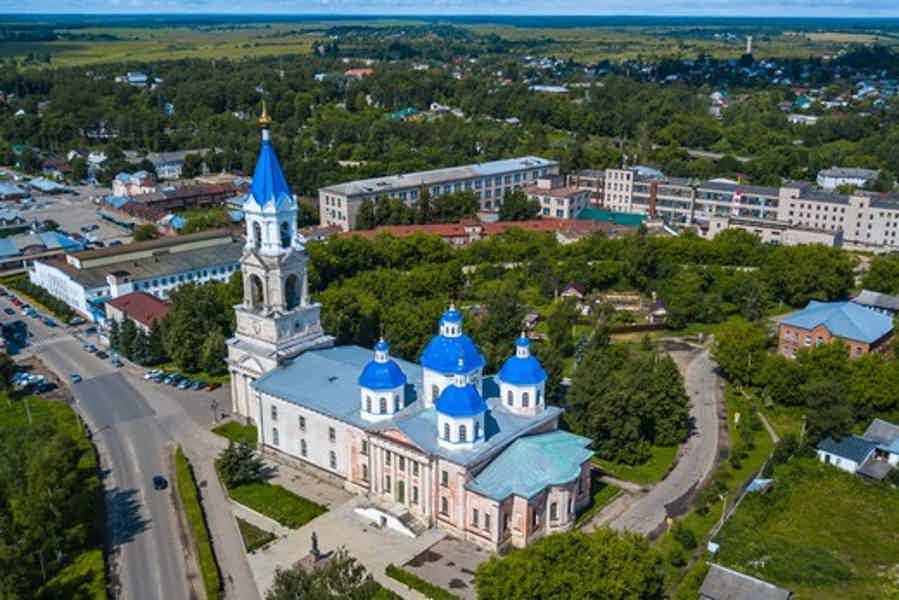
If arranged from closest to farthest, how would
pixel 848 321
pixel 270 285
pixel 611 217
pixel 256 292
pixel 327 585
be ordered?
pixel 327 585, pixel 270 285, pixel 256 292, pixel 848 321, pixel 611 217

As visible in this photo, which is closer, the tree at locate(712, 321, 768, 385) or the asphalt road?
the asphalt road

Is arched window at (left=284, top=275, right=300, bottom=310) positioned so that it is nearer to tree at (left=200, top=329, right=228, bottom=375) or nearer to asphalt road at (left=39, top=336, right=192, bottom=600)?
tree at (left=200, top=329, right=228, bottom=375)

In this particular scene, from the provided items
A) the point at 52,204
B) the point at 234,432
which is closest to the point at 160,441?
the point at 234,432

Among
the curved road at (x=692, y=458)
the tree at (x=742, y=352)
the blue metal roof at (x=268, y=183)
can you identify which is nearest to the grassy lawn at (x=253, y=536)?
the curved road at (x=692, y=458)

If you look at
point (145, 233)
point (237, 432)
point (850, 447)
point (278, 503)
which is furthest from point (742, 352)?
point (145, 233)

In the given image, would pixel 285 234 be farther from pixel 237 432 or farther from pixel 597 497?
pixel 597 497

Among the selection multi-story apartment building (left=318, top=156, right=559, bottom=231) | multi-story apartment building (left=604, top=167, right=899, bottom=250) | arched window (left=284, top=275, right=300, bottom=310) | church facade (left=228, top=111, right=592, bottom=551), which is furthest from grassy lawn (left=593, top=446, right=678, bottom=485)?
multi-story apartment building (left=318, top=156, right=559, bottom=231)
